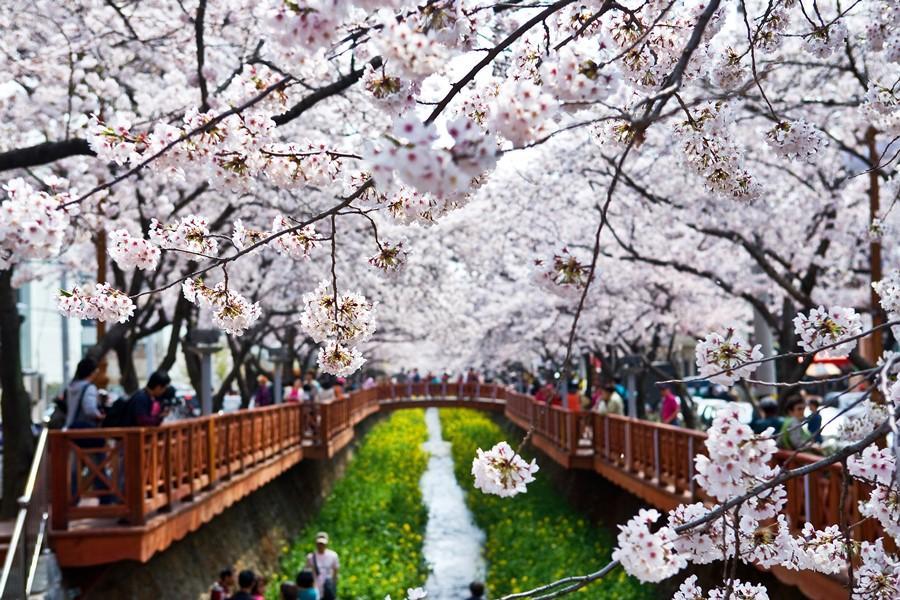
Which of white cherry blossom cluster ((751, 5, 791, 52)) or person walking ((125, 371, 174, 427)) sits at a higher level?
white cherry blossom cluster ((751, 5, 791, 52))

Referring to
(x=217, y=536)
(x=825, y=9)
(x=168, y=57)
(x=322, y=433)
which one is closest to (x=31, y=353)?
(x=322, y=433)

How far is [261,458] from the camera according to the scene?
57.2ft

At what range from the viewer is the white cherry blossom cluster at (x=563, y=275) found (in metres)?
3.35

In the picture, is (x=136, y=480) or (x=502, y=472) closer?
(x=502, y=472)

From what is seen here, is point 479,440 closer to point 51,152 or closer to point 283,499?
point 283,499

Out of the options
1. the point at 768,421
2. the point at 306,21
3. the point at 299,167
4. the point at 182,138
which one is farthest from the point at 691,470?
the point at 306,21

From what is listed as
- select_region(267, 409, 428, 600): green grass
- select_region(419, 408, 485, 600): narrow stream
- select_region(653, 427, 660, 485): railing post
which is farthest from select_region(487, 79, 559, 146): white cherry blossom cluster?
select_region(419, 408, 485, 600): narrow stream

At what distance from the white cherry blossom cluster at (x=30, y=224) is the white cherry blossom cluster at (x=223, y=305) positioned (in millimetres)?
1169

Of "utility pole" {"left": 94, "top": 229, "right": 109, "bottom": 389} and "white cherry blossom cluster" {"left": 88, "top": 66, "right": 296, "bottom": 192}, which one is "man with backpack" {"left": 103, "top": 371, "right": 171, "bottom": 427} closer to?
"utility pole" {"left": 94, "top": 229, "right": 109, "bottom": 389}

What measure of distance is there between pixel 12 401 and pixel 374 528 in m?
10.2

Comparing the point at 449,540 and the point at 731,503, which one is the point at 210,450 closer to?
the point at 731,503

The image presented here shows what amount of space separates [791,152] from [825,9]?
6.38 metres

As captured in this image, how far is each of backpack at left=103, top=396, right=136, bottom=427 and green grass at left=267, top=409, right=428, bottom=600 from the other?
21.3 ft

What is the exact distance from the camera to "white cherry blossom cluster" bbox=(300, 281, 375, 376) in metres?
4.28
